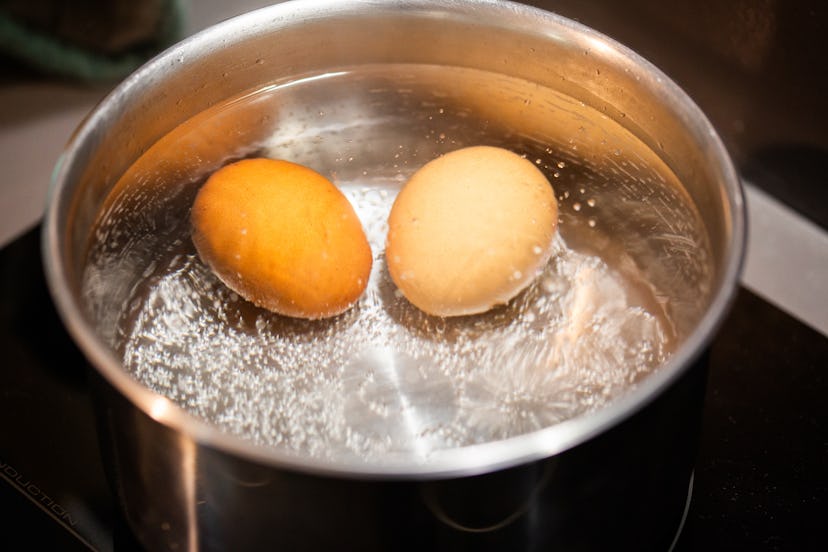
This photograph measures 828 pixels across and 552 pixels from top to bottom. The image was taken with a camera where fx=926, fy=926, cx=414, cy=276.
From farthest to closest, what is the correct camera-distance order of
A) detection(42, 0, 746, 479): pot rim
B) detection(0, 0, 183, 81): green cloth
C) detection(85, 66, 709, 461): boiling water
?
detection(0, 0, 183, 81): green cloth
detection(85, 66, 709, 461): boiling water
detection(42, 0, 746, 479): pot rim

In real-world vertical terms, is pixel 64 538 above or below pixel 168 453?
below

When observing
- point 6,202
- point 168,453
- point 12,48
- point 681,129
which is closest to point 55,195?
point 168,453

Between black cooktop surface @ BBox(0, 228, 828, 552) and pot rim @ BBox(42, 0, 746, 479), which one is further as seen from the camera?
black cooktop surface @ BBox(0, 228, 828, 552)

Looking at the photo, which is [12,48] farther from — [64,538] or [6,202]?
[64,538]

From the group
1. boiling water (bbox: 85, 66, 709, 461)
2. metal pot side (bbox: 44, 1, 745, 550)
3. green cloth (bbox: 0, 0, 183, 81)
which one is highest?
metal pot side (bbox: 44, 1, 745, 550)

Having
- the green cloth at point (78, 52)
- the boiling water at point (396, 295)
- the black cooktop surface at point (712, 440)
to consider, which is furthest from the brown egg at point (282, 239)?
the green cloth at point (78, 52)

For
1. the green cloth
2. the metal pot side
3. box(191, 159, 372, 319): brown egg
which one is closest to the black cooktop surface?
the metal pot side

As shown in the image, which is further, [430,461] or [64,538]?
[64,538]

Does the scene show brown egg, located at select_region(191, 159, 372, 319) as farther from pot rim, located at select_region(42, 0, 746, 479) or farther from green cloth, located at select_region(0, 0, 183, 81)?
green cloth, located at select_region(0, 0, 183, 81)
